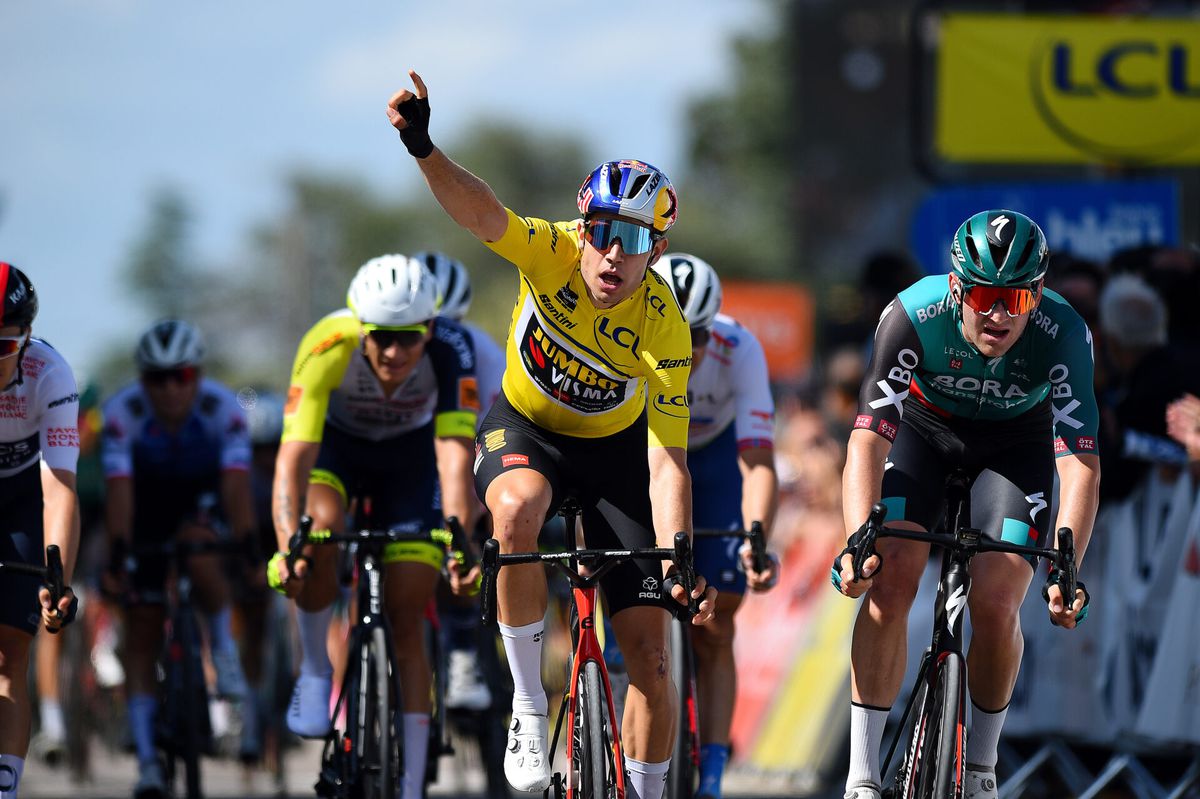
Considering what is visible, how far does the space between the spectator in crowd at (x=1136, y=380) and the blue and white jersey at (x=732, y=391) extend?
1957 millimetres

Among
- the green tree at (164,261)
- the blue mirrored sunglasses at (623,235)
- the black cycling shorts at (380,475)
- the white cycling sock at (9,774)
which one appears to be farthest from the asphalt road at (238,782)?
the green tree at (164,261)

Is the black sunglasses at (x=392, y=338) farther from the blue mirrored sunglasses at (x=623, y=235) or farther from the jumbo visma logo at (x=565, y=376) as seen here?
the blue mirrored sunglasses at (x=623, y=235)

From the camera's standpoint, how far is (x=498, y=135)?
365 feet

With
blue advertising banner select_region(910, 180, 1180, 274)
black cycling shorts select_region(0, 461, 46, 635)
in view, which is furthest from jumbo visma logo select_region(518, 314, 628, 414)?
blue advertising banner select_region(910, 180, 1180, 274)

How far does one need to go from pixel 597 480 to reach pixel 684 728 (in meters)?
1.77

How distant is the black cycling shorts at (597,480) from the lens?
6930 mm

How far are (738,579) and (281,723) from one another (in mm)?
4968

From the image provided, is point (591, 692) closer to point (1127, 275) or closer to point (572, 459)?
point (572, 459)

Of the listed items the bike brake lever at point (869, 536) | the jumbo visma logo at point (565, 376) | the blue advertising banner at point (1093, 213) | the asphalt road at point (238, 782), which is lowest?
the asphalt road at point (238, 782)

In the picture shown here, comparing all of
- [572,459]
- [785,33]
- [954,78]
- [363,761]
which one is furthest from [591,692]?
[785,33]

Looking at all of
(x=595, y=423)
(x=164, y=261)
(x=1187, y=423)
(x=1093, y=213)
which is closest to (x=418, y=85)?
(x=595, y=423)

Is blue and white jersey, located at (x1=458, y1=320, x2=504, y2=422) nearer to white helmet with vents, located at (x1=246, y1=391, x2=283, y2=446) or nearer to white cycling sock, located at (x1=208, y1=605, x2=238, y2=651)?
white cycling sock, located at (x1=208, y1=605, x2=238, y2=651)

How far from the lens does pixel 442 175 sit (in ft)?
21.1

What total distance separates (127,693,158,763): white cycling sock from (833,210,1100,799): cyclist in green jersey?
4.79m
